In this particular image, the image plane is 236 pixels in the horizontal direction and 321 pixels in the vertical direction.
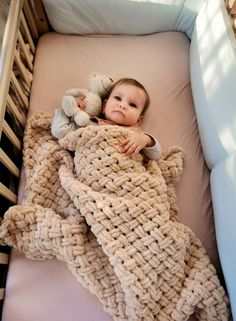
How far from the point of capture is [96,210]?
89 cm

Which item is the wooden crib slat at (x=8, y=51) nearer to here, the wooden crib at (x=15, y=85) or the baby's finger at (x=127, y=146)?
the wooden crib at (x=15, y=85)

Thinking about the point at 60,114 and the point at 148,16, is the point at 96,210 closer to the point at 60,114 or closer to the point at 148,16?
the point at 60,114

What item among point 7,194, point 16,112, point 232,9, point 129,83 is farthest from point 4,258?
point 232,9

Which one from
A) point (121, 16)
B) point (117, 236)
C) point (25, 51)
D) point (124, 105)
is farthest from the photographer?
point (121, 16)

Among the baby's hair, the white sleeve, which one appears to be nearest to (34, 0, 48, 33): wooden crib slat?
the baby's hair

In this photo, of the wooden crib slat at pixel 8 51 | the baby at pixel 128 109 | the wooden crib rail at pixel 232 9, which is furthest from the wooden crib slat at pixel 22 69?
the wooden crib rail at pixel 232 9

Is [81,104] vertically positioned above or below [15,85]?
below

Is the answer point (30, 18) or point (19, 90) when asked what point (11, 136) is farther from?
point (30, 18)

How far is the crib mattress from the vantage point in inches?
37.3

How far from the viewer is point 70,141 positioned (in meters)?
1.02

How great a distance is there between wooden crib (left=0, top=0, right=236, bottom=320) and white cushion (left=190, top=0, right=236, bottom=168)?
7 cm

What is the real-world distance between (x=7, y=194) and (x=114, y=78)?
0.62 m

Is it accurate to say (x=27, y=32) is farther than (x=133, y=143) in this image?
Yes

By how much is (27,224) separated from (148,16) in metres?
0.96
